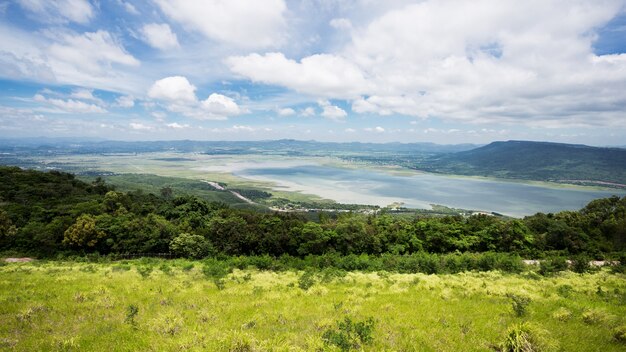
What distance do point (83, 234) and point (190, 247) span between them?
1459 centimetres

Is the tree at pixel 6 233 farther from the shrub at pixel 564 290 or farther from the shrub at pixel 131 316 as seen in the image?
the shrub at pixel 564 290

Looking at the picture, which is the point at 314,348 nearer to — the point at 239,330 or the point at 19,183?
the point at 239,330

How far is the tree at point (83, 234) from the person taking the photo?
41344mm

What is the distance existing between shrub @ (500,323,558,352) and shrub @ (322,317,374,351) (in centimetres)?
367

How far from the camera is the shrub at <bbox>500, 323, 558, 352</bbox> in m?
8.48

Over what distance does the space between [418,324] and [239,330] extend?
19.7ft

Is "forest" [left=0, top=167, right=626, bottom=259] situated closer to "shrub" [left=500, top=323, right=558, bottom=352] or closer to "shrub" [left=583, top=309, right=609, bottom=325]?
"shrub" [left=583, top=309, right=609, bottom=325]

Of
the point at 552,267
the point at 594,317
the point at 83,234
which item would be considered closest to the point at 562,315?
the point at 594,317

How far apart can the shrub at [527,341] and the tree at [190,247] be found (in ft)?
120

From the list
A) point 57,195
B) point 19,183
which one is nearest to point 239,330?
point 57,195

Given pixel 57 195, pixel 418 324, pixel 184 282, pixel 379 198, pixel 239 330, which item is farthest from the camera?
pixel 379 198

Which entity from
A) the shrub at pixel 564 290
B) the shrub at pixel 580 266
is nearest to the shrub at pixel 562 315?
the shrub at pixel 564 290

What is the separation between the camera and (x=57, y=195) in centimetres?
7056

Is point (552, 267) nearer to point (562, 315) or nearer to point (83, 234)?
point (562, 315)
